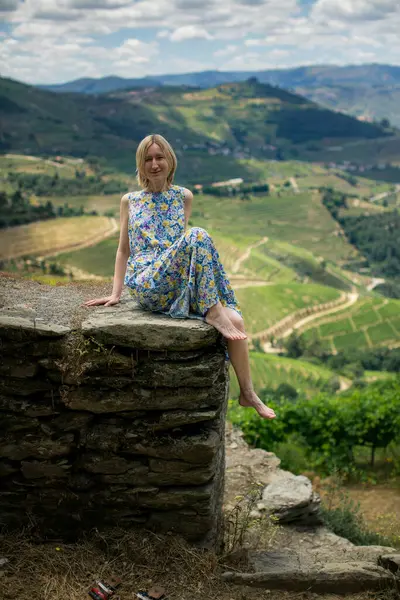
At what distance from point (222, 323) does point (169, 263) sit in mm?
707

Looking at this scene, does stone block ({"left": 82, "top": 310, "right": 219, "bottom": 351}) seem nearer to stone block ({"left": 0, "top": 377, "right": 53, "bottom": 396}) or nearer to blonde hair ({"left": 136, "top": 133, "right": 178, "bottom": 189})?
stone block ({"left": 0, "top": 377, "right": 53, "bottom": 396})

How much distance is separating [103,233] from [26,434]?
3741 inches

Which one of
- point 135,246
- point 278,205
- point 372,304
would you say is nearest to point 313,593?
point 135,246

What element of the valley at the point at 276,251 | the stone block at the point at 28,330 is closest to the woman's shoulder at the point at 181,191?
the stone block at the point at 28,330

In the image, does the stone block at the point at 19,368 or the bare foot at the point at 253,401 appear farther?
the bare foot at the point at 253,401

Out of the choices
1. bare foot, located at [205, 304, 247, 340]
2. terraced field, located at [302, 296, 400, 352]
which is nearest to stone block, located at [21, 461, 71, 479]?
bare foot, located at [205, 304, 247, 340]

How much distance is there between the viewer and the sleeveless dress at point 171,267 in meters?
5.39

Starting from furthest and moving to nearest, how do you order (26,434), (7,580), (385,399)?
(385,399) → (26,434) → (7,580)

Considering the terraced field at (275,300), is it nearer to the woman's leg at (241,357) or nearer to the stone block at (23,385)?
the woman's leg at (241,357)

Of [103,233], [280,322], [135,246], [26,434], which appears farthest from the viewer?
[103,233]

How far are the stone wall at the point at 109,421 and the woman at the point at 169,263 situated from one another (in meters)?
0.18

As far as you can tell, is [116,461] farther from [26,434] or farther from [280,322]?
[280,322]

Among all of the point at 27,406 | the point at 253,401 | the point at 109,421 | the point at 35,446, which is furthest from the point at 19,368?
the point at 253,401

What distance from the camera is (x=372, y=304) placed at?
299 ft
